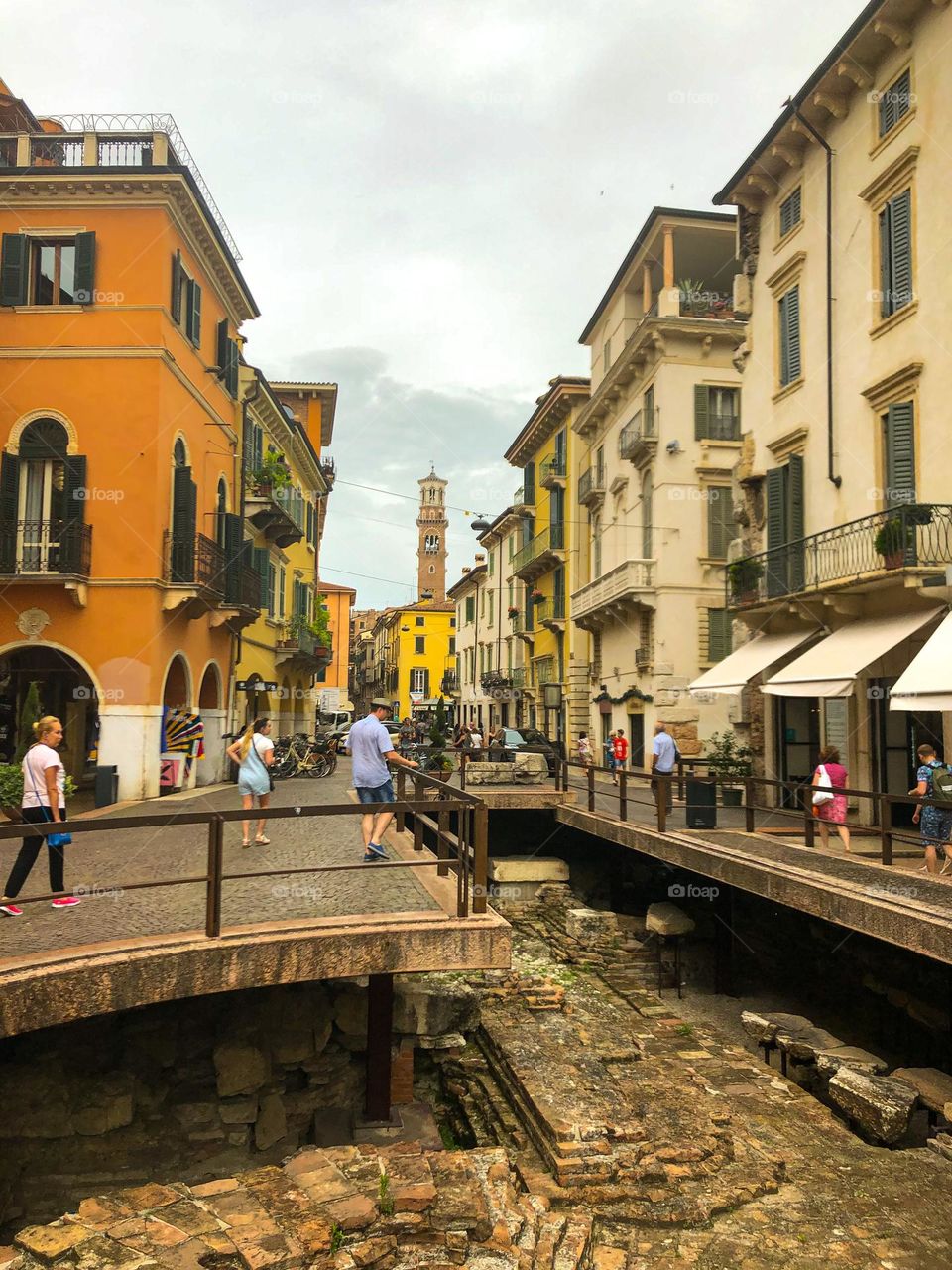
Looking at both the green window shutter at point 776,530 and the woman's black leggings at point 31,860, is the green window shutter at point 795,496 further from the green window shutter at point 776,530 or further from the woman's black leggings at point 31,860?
the woman's black leggings at point 31,860

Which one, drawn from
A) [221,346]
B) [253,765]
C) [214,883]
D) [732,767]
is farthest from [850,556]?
[221,346]

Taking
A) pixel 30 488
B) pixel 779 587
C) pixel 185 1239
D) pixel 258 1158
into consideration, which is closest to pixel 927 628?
pixel 779 587

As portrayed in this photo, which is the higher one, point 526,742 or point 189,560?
point 189,560

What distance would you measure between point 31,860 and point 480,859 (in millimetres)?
3778

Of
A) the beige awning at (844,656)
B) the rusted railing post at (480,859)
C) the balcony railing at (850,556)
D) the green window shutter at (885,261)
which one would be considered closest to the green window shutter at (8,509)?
the rusted railing post at (480,859)

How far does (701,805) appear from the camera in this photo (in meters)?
14.3

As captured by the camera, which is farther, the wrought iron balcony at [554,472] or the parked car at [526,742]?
the wrought iron balcony at [554,472]

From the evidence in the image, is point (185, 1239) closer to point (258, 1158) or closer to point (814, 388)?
point (258, 1158)

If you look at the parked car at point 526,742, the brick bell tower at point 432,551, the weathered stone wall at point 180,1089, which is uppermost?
the brick bell tower at point 432,551

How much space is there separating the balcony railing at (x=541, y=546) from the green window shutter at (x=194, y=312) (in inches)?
773

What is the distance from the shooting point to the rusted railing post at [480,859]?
290 inches

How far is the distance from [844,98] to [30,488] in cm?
1678

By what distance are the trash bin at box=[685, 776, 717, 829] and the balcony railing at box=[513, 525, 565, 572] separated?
24.6 metres

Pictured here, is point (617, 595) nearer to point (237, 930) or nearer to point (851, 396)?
point (851, 396)
